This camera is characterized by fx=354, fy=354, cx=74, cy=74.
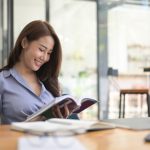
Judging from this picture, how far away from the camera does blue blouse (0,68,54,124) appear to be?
1710mm

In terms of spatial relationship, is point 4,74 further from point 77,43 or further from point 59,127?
point 77,43

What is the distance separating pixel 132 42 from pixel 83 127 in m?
4.00

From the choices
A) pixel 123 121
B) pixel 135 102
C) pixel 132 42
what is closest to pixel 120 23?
pixel 132 42

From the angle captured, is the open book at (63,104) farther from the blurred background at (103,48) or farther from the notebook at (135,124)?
the blurred background at (103,48)

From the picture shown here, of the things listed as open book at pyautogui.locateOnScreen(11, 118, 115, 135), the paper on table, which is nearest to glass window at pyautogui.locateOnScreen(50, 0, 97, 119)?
open book at pyautogui.locateOnScreen(11, 118, 115, 135)

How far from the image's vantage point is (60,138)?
103 cm

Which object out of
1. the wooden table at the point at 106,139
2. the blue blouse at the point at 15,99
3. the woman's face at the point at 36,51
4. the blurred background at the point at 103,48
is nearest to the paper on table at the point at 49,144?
the wooden table at the point at 106,139

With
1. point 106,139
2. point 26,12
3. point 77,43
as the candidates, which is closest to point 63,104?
point 106,139

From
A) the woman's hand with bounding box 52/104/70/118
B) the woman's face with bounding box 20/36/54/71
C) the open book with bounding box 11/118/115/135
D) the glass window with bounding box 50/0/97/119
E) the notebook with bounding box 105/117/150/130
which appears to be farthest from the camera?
the glass window with bounding box 50/0/97/119

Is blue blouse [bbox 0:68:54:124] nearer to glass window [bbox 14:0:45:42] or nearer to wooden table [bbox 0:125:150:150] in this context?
wooden table [bbox 0:125:150:150]

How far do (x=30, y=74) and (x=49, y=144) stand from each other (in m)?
0.98

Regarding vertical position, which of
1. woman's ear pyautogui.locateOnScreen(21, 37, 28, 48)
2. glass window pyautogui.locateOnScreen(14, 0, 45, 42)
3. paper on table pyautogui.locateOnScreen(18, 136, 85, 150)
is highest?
glass window pyautogui.locateOnScreen(14, 0, 45, 42)

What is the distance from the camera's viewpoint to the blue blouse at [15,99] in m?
1.71

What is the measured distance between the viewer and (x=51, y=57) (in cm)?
198
